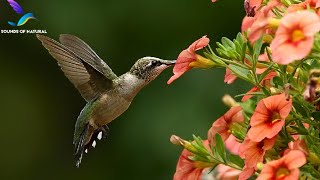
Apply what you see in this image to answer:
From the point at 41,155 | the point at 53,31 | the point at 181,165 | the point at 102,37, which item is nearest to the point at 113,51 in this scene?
the point at 102,37

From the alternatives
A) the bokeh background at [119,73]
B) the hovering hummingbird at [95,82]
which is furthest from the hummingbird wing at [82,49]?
the bokeh background at [119,73]

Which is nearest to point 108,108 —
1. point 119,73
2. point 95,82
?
point 95,82

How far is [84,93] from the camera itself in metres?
2.69

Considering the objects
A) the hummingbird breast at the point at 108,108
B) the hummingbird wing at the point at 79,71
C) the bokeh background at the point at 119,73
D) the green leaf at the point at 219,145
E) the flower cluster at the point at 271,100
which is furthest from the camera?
the bokeh background at the point at 119,73

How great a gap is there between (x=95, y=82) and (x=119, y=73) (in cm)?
277

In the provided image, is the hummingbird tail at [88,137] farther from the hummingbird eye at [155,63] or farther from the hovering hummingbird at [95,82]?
the hummingbird eye at [155,63]

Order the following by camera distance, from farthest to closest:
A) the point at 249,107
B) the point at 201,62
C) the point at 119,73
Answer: the point at 119,73 < the point at 201,62 < the point at 249,107

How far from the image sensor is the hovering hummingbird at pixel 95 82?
254 cm

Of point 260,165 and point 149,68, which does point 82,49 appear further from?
point 260,165

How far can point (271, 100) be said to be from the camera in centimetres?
182

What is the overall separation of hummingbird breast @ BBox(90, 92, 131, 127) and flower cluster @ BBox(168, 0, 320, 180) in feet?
1.77

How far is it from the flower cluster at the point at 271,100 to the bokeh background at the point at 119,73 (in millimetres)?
2932

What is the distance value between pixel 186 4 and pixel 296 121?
3907 mm

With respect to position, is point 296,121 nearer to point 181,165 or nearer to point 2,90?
point 181,165
